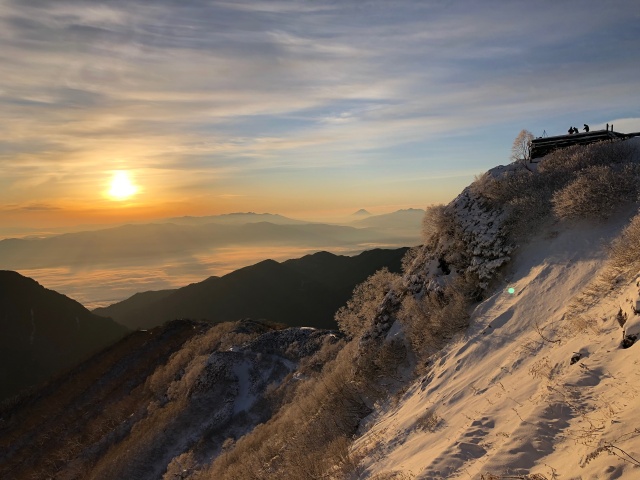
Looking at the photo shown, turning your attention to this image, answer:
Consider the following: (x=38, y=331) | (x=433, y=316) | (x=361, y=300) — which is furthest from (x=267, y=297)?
(x=433, y=316)

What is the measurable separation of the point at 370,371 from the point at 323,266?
181266 mm

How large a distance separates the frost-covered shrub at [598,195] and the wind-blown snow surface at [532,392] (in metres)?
0.67

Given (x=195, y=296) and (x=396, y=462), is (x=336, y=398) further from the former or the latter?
(x=195, y=296)

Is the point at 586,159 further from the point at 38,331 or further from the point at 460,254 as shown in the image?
the point at 38,331

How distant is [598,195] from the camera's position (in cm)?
1658

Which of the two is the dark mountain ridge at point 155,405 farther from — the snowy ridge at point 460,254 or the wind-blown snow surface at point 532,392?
the wind-blown snow surface at point 532,392

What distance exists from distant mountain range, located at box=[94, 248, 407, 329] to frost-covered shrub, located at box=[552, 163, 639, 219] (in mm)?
110990

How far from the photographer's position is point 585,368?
362 inches

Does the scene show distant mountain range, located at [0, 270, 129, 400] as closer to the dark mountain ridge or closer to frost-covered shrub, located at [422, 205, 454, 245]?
the dark mountain ridge

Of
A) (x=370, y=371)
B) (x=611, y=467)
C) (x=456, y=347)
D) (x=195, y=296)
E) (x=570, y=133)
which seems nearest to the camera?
(x=611, y=467)

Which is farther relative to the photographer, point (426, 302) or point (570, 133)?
point (570, 133)

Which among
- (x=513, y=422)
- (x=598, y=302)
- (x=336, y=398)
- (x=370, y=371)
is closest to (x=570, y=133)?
(x=598, y=302)

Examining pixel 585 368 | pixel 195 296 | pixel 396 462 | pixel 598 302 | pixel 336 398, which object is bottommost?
pixel 195 296

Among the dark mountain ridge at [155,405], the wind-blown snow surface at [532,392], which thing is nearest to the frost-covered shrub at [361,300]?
the dark mountain ridge at [155,405]
